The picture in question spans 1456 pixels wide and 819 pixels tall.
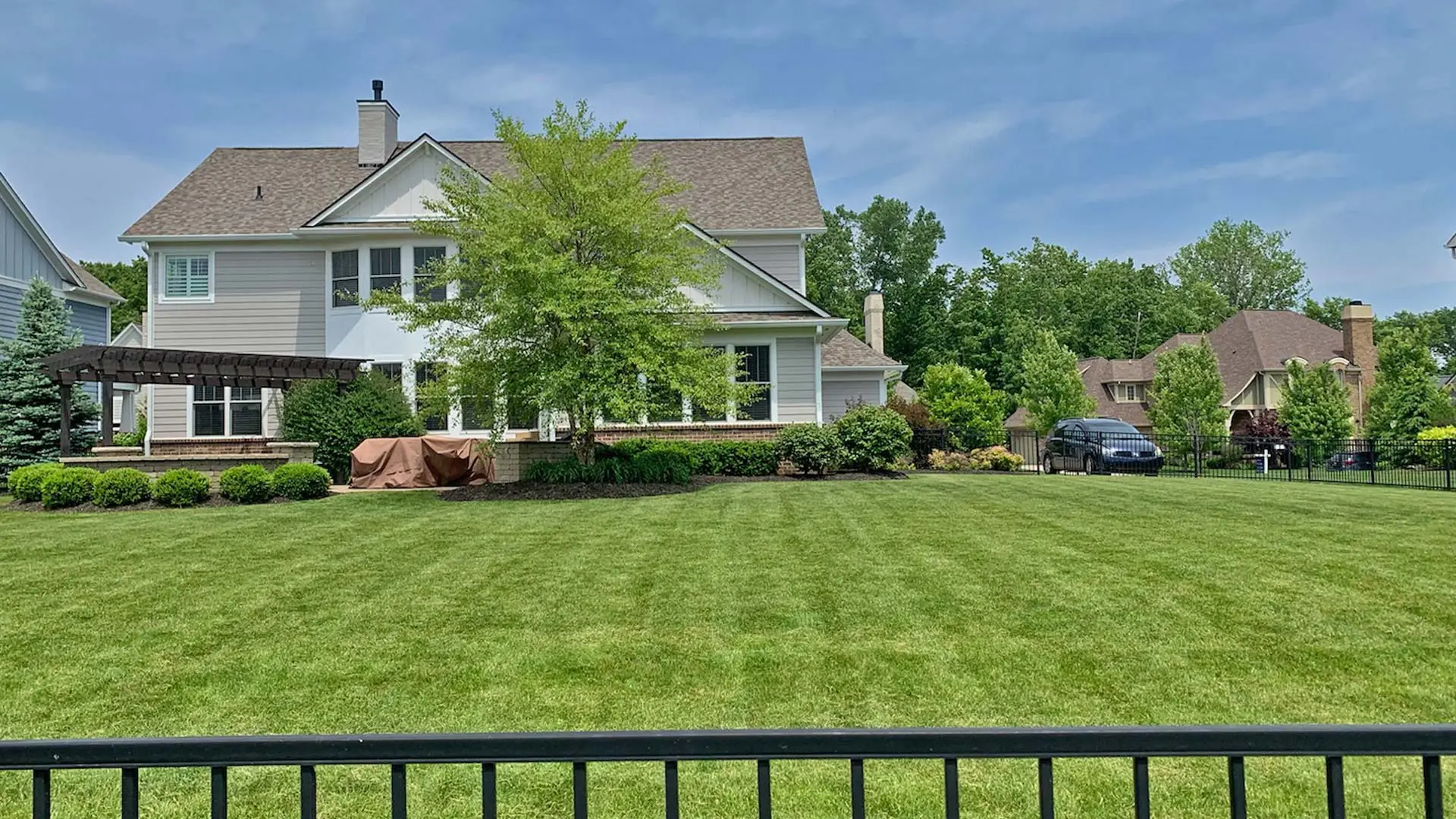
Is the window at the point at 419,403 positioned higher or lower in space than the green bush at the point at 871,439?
higher

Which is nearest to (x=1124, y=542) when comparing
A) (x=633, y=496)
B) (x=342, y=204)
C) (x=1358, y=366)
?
(x=633, y=496)

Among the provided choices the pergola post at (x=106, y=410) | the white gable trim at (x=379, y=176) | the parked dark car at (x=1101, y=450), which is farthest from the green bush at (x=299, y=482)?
the parked dark car at (x=1101, y=450)

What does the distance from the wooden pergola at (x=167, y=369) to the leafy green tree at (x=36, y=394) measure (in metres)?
4.66

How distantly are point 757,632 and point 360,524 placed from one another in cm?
739

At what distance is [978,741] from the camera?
176cm

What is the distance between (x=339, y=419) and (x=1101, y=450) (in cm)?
1822

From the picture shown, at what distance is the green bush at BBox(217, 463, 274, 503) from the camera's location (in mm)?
14883

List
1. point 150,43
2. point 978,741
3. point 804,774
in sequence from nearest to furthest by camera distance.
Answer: point 978,741 < point 804,774 < point 150,43

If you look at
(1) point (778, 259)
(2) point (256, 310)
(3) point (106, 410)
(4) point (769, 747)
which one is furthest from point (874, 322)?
(4) point (769, 747)

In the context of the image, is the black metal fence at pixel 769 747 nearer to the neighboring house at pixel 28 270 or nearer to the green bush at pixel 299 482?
the green bush at pixel 299 482

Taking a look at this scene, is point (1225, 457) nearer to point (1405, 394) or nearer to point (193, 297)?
point (1405, 394)

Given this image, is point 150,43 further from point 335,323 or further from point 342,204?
point 335,323

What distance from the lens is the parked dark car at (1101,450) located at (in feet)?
79.0

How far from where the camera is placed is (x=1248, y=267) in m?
71.6
